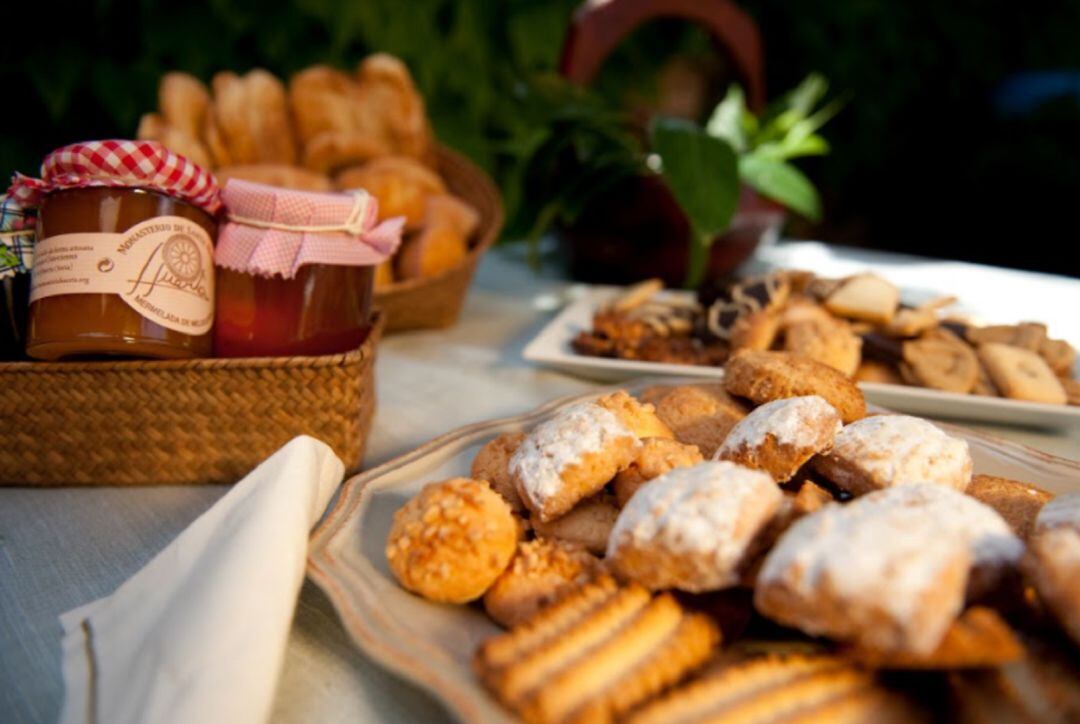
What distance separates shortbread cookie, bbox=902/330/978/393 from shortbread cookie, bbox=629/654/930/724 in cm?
81

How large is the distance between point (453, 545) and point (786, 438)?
38cm

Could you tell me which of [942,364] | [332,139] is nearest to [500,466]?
[942,364]

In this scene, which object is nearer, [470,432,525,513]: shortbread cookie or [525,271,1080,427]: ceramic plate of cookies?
[470,432,525,513]: shortbread cookie

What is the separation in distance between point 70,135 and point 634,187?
1.94m

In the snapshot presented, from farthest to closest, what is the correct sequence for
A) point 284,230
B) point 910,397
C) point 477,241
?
point 477,241 → point 910,397 → point 284,230

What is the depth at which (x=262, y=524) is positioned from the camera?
0.72 m

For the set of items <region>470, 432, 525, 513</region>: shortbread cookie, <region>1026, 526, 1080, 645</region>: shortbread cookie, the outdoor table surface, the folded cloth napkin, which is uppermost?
<region>1026, 526, 1080, 645</region>: shortbread cookie

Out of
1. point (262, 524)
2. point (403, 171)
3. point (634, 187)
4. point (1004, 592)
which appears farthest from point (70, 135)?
point (1004, 592)

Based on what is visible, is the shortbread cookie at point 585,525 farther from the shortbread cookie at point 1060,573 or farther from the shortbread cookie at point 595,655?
the shortbread cookie at point 1060,573

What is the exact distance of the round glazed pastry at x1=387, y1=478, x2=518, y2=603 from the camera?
2.29ft

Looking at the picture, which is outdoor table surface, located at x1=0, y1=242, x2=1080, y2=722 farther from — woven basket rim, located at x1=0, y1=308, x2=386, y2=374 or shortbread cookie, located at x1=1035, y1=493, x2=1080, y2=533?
shortbread cookie, located at x1=1035, y1=493, x2=1080, y2=533

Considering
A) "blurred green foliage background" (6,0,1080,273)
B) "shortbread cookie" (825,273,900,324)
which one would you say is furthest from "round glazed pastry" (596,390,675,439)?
"blurred green foliage background" (6,0,1080,273)

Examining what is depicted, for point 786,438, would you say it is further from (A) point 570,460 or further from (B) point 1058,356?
(B) point 1058,356

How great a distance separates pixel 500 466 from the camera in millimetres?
922
